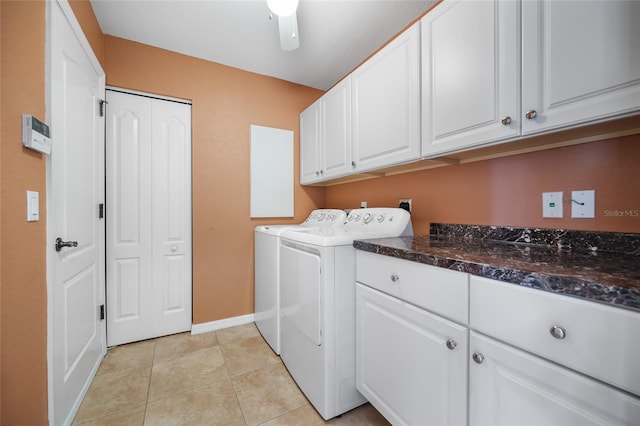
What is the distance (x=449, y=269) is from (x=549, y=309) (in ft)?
0.90

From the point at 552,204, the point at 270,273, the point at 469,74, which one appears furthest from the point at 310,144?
the point at 552,204

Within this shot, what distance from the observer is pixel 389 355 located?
3.72 ft

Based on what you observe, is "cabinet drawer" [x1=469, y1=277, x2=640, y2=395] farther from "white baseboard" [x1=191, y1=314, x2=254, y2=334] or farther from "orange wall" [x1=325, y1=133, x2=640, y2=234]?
"white baseboard" [x1=191, y1=314, x2=254, y2=334]

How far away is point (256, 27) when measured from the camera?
75.1 inches

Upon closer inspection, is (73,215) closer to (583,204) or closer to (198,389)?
(198,389)

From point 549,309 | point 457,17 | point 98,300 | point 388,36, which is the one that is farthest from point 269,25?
point 98,300

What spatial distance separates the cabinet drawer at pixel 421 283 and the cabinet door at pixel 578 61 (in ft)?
2.23

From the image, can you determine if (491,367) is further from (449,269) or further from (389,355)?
(389,355)

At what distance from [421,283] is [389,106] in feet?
3.64

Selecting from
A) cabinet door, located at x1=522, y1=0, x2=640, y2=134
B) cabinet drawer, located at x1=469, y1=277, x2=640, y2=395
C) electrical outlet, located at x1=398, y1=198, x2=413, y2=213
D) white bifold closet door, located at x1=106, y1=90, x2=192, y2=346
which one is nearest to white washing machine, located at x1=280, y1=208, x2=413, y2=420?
electrical outlet, located at x1=398, y1=198, x2=413, y2=213

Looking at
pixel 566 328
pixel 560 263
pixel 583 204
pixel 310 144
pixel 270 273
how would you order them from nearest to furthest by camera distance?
1. pixel 566 328
2. pixel 560 263
3. pixel 583 204
4. pixel 270 273
5. pixel 310 144

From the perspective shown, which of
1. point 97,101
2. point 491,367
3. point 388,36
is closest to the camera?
point 491,367

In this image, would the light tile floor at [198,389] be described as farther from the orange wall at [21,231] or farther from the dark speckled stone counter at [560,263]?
the dark speckled stone counter at [560,263]

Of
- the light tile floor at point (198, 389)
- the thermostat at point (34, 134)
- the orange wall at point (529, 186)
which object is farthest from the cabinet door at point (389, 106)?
the thermostat at point (34, 134)
